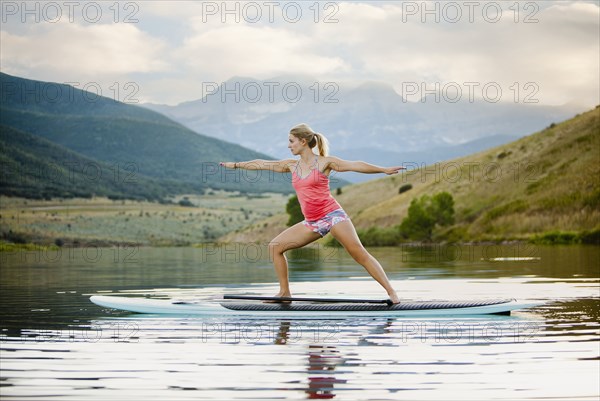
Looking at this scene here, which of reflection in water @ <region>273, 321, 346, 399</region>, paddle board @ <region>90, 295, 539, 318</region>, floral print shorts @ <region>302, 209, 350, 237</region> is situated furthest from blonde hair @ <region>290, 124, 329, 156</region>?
reflection in water @ <region>273, 321, 346, 399</region>

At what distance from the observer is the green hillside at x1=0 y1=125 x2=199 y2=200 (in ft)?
369

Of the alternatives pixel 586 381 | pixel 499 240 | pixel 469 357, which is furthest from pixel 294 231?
pixel 499 240

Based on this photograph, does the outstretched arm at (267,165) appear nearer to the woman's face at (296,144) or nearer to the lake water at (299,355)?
the woman's face at (296,144)

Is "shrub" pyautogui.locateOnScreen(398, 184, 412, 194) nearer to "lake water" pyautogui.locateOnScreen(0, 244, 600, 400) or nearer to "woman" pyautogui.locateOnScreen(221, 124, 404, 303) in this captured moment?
"lake water" pyautogui.locateOnScreen(0, 244, 600, 400)

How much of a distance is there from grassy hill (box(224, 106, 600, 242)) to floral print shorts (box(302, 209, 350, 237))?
140ft

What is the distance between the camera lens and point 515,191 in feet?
247

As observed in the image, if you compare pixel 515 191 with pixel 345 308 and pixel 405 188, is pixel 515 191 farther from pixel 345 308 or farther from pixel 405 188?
pixel 345 308

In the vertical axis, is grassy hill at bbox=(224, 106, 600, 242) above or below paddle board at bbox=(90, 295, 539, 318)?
above

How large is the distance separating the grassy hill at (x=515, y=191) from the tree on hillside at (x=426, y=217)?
93cm

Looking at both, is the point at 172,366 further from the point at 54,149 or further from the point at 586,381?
the point at 54,149

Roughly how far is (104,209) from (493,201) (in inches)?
1850

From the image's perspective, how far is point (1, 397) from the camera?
7.74 meters

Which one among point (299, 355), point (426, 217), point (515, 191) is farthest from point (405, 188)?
point (299, 355)

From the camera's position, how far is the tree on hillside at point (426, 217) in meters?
65.8
